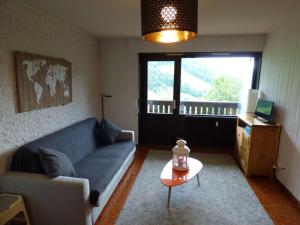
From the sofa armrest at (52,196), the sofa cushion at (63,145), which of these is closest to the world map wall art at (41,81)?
the sofa cushion at (63,145)

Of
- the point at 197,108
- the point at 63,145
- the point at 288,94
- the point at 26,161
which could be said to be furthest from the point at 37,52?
the point at 288,94

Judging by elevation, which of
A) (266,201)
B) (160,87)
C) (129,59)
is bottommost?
(266,201)

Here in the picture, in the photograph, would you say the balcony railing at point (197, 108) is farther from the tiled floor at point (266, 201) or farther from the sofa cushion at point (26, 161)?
the sofa cushion at point (26, 161)

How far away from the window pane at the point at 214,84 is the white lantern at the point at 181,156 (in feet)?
6.09

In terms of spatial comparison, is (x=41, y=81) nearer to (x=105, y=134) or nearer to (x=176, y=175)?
Result: (x=105, y=134)

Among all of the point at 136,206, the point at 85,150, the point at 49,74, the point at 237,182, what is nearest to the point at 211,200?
the point at 237,182

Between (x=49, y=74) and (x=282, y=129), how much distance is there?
10.9 feet

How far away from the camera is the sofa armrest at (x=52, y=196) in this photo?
1.80 meters

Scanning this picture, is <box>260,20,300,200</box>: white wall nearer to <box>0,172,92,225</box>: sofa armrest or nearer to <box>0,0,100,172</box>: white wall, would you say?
<box>0,172,92,225</box>: sofa armrest

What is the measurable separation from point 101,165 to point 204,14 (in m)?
2.32

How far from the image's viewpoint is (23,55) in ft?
6.92

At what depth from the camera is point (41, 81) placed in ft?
7.86

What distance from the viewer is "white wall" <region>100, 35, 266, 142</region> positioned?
3666mm

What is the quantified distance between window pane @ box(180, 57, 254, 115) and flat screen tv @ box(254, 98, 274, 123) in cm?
61
